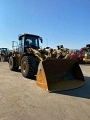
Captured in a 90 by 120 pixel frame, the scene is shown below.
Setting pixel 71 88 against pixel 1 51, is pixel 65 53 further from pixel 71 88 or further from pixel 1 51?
pixel 1 51

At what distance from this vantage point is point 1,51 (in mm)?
29922

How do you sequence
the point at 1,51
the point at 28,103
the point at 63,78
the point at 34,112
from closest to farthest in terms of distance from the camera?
the point at 34,112 < the point at 28,103 < the point at 63,78 < the point at 1,51

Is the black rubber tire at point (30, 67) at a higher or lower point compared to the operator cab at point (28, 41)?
lower

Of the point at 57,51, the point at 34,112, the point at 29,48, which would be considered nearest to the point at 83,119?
the point at 34,112

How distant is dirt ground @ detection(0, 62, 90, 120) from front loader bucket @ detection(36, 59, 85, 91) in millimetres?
376

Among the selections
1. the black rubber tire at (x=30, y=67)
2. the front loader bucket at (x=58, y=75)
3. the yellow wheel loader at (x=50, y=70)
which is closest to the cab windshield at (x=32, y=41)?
the yellow wheel loader at (x=50, y=70)

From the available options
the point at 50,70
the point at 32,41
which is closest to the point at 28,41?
the point at 32,41

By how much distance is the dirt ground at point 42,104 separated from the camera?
Result: 4.89 m

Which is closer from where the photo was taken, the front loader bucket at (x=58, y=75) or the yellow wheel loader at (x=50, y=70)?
the front loader bucket at (x=58, y=75)

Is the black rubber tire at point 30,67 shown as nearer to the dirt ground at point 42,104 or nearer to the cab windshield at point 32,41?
the cab windshield at point 32,41

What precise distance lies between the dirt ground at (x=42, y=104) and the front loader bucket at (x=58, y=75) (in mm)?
376

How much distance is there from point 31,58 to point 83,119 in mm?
6162

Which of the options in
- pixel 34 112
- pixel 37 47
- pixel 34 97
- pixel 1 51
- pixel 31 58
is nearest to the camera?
pixel 34 112

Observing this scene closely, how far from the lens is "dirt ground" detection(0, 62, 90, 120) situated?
193 inches
